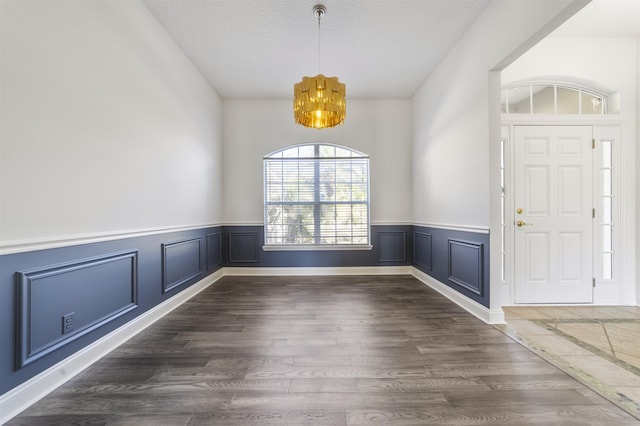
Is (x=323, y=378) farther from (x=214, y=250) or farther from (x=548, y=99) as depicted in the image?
(x=548, y=99)

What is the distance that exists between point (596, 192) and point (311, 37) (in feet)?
11.9

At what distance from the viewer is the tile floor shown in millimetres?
1611

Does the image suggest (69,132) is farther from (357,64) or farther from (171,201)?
(357,64)

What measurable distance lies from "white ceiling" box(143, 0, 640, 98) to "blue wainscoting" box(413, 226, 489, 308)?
7.21 ft

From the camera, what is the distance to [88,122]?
6.02ft

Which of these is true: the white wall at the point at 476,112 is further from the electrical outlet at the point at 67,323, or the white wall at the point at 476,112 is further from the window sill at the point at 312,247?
the electrical outlet at the point at 67,323

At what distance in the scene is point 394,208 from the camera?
4.54 meters

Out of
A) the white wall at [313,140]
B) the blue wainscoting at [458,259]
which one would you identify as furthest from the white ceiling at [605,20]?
the blue wainscoting at [458,259]

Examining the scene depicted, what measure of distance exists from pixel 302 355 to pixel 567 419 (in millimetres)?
1520

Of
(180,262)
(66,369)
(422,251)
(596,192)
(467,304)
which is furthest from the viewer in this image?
(422,251)

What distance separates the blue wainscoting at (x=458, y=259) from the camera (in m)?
2.60

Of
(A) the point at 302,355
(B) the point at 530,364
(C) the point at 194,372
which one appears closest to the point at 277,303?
(A) the point at 302,355

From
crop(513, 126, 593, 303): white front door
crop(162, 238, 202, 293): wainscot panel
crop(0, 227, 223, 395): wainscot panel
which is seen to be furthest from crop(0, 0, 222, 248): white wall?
crop(513, 126, 593, 303): white front door

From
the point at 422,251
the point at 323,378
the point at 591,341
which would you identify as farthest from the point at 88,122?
the point at 591,341
